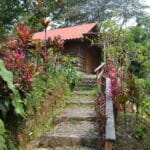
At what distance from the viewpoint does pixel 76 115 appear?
8742mm

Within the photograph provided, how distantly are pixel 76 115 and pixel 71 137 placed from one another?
65.5 inches

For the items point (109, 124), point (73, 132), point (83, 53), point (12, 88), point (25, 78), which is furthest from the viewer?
point (83, 53)

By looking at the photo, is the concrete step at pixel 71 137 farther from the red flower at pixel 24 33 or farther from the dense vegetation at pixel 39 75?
the red flower at pixel 24 33

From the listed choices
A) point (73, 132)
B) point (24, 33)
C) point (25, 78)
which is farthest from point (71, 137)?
point (24, 33)

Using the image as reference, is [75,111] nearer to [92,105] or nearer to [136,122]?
[92,105]

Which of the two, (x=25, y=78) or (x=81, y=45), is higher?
(x=25, y=78)

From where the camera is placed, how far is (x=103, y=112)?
24.1 feet

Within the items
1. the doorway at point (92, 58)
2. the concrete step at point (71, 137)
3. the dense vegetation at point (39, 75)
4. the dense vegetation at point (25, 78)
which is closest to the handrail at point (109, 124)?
the dense vegetation at point (39, 75)

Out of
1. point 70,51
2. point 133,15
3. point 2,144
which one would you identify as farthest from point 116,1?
point 2,144

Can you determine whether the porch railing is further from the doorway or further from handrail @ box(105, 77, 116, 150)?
the doorway

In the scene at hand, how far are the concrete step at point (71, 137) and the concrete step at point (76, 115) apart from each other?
707 mm

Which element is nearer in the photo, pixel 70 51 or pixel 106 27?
pixel 106 27

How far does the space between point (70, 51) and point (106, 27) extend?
2.83 m

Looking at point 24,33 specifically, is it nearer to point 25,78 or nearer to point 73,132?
point 25,78
